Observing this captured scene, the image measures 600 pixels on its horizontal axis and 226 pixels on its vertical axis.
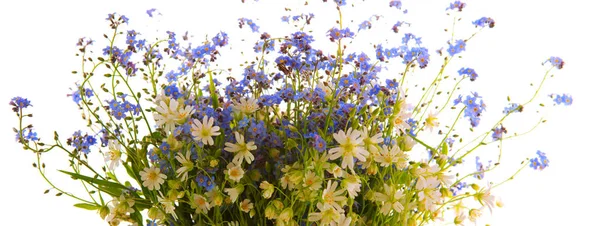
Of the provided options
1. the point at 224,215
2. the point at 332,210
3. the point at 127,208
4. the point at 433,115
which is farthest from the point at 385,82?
the point at 127,208

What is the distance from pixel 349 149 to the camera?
3.82 ft

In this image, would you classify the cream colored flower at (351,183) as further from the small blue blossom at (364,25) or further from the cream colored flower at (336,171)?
the small blue blossom at (364,25)

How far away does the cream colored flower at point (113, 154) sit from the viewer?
1.33 metres

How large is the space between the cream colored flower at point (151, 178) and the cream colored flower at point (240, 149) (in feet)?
0.43

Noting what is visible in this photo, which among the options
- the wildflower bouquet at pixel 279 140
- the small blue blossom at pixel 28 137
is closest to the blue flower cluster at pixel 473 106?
the wildflower bouquet at pixel 279 140

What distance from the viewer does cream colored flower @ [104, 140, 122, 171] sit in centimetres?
133

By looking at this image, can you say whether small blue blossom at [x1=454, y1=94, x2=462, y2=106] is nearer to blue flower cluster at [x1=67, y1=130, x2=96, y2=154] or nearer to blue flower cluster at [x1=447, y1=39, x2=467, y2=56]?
blue flower cluster at [x1=447, y1=39, x2=467, y2=56]

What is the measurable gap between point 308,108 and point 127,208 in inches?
13.8

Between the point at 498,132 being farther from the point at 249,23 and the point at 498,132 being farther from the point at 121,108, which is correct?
the point at 121,108

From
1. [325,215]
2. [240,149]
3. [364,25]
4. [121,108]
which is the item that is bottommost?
[325,215]

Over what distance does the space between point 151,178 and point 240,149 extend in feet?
0.53

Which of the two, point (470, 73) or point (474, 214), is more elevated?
point (470, 73)

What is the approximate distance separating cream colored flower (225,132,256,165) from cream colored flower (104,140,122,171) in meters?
0.24

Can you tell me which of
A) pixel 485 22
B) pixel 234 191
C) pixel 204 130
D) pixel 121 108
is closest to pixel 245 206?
pixel 234 191
